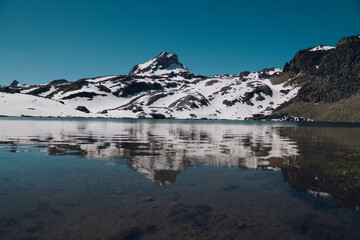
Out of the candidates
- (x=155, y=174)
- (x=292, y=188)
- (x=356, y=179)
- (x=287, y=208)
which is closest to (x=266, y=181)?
(x=292, y=188)

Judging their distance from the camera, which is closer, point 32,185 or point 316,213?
point 316,213

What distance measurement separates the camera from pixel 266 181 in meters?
14.3

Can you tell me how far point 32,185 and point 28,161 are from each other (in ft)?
25.3

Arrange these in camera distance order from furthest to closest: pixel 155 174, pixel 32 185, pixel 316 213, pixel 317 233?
pixel 155 174, pixel 32 185, pixel 316 213, pixel 317 233

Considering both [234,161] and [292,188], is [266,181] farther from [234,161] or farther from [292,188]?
[234,161]

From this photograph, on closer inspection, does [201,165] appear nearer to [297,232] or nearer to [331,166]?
[331,166]

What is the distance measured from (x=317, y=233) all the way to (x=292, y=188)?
516 cm

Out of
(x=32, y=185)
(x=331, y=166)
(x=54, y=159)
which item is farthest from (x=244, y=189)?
(x=54, y=159)

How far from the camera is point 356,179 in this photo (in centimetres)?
1462

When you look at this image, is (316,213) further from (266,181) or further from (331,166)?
(331,166)

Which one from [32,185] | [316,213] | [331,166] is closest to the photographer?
[316,213]

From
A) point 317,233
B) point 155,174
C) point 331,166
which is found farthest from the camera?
point 331,166

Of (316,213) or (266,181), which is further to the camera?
(266,181)

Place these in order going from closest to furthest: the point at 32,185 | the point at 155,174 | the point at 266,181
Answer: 1. the point at 32,185
2. the point at 266,181
3. the point at 155,174
